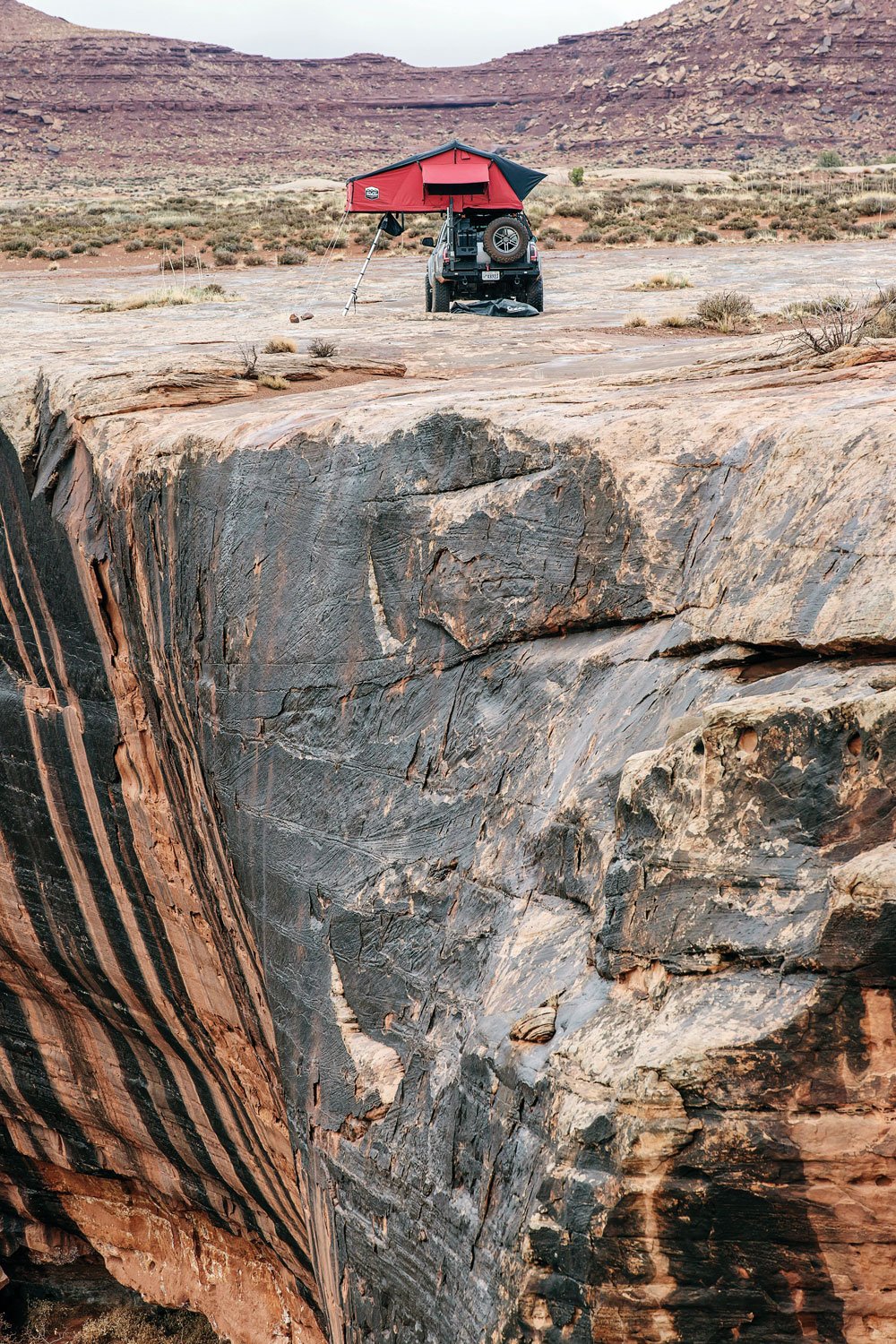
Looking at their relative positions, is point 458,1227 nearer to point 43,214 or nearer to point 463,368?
point 463,368

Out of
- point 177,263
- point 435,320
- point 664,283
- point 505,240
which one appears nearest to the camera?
point 435,320

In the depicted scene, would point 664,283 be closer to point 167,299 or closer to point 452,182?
point 452,182

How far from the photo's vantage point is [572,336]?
1314 centimetres

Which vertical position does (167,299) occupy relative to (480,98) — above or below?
below

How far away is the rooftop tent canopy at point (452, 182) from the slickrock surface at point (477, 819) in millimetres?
5894

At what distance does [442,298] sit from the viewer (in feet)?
54.8

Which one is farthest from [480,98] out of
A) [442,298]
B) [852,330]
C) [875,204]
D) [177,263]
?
[852,330]

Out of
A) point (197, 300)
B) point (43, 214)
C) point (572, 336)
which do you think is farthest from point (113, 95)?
point (572, 336)

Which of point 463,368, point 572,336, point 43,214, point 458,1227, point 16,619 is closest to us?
point 458,1227

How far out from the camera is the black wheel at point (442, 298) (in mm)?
16641

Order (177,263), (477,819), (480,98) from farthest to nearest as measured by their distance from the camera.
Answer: (480,98) → (177,263) → (477,819)

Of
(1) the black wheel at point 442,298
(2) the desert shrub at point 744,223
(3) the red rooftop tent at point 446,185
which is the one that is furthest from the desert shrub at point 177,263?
(2) the desert shrub at point 744,223

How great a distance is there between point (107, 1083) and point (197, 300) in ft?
38.3

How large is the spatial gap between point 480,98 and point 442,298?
382 ft
